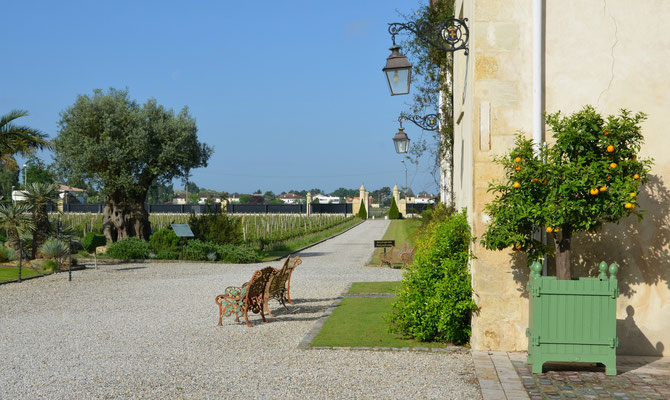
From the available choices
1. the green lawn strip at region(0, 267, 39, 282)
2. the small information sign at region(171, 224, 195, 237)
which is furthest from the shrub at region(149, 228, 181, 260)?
the green lawn strip at region(0, 267, 39, 282)

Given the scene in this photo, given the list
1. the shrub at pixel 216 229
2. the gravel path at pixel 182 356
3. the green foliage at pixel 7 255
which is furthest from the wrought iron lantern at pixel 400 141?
the green foliage at pixel 7 255

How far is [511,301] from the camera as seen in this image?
6.98 m

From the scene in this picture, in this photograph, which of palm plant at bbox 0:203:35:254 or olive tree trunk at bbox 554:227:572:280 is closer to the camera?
olive tree trunk at bbox 554:227:572:280

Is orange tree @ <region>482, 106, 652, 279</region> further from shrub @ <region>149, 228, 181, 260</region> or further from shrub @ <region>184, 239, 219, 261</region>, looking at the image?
shrub @ <region>149, 228, 181, 260</region>

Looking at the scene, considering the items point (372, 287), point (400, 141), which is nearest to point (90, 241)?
point (400, 141)

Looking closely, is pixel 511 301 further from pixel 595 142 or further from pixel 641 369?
pixel 595 142

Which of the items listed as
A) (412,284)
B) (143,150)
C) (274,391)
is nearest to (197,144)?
(143,150)

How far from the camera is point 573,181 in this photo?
5.81 metres

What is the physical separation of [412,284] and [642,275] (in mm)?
2476

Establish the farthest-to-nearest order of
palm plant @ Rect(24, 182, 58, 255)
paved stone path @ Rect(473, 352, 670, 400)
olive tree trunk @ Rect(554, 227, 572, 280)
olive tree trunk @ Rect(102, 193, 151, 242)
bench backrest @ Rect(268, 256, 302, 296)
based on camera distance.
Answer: olive tree trunk @ Rect(102, 193, 151, 242), palm plant @ Rect(24, 182, 58, 255), bench backrest @ Rect(268, 256, 302, 296), olive tree trunk @ Rect(554, 227, 572, 280), paved stone path @ Rect(473, 352, 670, 400)

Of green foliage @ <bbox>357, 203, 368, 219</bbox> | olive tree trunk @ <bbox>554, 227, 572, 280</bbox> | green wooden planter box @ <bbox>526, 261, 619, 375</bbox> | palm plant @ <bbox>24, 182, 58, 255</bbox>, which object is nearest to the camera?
green wooden planter box @ <bbox>526, 261, 619, 375</bbox>

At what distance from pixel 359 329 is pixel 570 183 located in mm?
3766

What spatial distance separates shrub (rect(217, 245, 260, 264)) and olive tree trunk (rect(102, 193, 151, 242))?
466 cm

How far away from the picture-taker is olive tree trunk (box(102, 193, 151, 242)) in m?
23.3
